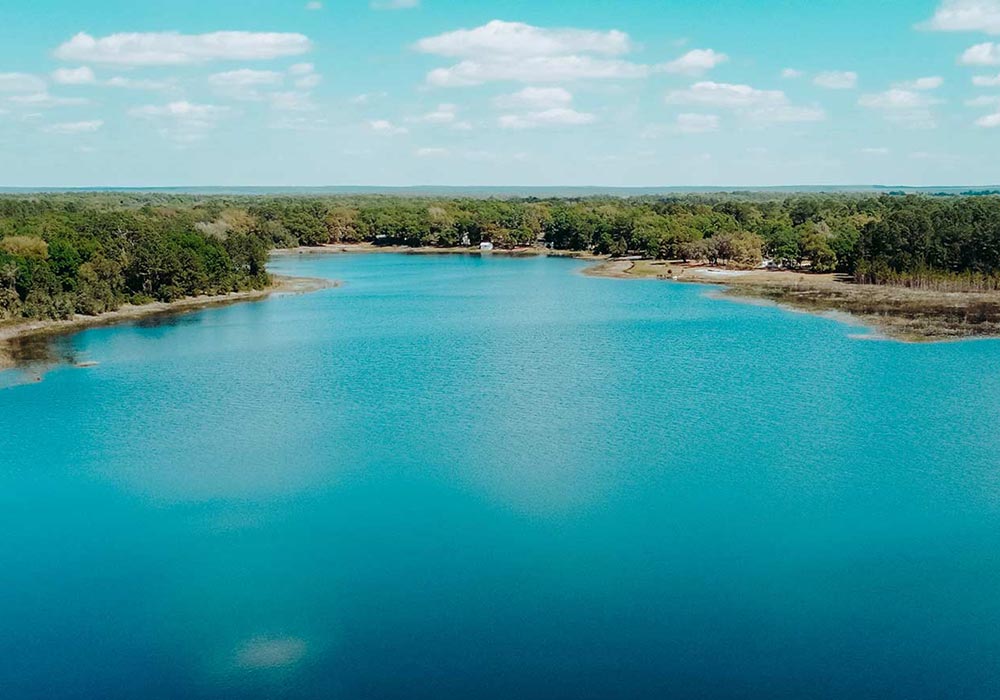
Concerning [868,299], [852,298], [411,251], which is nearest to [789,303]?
[852,298]

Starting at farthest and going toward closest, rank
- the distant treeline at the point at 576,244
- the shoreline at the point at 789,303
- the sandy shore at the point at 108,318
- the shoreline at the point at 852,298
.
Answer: the distant treeline at the point at 576,244
the shoreline at the point at 852,298
the shoreline at the point at 789,303
the sandy shore at the point at 108,318

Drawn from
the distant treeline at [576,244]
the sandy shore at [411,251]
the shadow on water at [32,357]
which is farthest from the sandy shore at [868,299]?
the shadow on water at [32,357]

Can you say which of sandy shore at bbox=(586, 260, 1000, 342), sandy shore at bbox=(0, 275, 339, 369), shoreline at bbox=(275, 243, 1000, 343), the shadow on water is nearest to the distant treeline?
sandy shore at bbox=(0, 275, 339, 369)

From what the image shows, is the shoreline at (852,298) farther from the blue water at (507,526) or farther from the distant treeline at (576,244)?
the blue water at (507,526)

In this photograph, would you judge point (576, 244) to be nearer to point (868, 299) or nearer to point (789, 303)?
point (789, 303)

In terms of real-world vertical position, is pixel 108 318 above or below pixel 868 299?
below

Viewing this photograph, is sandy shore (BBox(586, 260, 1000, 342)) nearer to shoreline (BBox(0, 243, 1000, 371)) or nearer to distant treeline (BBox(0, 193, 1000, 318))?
shoreline (BBox(0, 243, 1000, 371))
